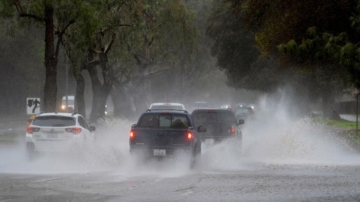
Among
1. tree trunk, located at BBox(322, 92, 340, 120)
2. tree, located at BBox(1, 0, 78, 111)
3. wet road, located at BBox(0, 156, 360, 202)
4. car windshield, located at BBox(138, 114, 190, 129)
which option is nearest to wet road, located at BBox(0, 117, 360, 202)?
wet road, located at BBox(0, 156, 360, 202)

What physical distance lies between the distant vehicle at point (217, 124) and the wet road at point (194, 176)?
14.2 inches

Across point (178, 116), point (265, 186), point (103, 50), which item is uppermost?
point (103, 50)

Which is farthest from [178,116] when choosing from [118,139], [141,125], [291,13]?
[118,139]

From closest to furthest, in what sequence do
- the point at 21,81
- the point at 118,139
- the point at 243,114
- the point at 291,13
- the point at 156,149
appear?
1. the point at 156,149
2. the point at 291,13
3. the point at 118,139
4. the point at 243,114
5. the point at 21,81

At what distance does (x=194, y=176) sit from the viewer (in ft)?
65.3

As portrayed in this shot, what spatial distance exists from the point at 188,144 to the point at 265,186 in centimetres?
463

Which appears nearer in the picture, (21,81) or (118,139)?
(118,139)

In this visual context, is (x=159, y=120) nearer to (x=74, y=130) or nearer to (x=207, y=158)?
(x=74, y=130)

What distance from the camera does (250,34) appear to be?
6456 centimetres

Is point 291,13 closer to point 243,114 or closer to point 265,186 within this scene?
point 265,186

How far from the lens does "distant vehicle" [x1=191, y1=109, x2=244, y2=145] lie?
28.6m

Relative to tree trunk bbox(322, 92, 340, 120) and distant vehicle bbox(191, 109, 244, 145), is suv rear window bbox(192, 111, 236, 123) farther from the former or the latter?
tree trunk bbox(322, 92, 340, 120)

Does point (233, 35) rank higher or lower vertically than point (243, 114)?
higher

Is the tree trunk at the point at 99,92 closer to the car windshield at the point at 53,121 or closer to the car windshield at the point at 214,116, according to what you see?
the car windshield at the point at 214,116
